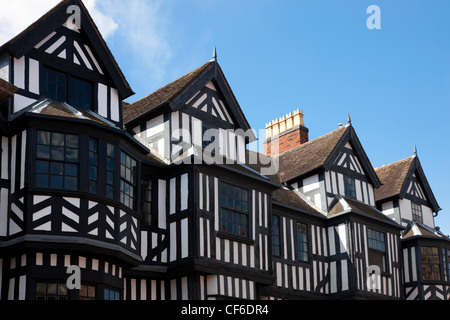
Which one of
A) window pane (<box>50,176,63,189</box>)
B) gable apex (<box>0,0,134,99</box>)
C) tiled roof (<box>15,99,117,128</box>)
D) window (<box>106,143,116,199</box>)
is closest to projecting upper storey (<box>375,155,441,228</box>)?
gable apex (<box>0,0,134,99</box>)

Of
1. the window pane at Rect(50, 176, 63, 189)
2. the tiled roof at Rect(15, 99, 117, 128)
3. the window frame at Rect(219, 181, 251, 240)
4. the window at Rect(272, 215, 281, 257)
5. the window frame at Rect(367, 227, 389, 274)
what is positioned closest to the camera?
the window pane at Rect(50, 176, 63, 189)

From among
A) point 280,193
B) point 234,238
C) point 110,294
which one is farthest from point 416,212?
point 110,294

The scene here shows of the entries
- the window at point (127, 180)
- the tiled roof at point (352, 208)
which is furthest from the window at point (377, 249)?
the window at point (127, 180)

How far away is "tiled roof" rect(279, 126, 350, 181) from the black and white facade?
8 centimetres

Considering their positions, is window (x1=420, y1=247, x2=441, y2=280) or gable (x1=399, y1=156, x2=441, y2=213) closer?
window (x1=420, y1=247, x2=441, y2=280)

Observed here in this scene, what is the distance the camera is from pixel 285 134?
33219mm

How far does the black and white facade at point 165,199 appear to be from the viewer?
1683 cm

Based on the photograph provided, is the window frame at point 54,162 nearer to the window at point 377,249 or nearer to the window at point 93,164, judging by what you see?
the window at point 93,164

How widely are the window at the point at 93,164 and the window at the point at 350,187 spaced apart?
12.6 metres

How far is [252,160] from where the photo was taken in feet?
90.3

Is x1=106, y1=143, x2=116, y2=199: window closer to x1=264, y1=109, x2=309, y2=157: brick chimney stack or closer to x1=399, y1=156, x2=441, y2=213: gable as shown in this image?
x1=264, y1=109, x2=309, y2=157: brick chimney stack

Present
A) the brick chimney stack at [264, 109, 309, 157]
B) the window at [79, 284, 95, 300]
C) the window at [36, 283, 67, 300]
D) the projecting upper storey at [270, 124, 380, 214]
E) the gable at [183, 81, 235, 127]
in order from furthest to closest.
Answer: the brick chimney stack at [264, 109, 309, 157] → the projecting upper storey at [270, 124, 380, 214] → the gable at [183, 81, 235, 127] → the window at [79, 284, 95, 300] → the window at [36, 283, 67, 300]

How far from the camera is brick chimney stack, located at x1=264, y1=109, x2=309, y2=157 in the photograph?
3262 centimetres

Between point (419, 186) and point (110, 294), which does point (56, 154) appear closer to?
Result: point (110, 294)
